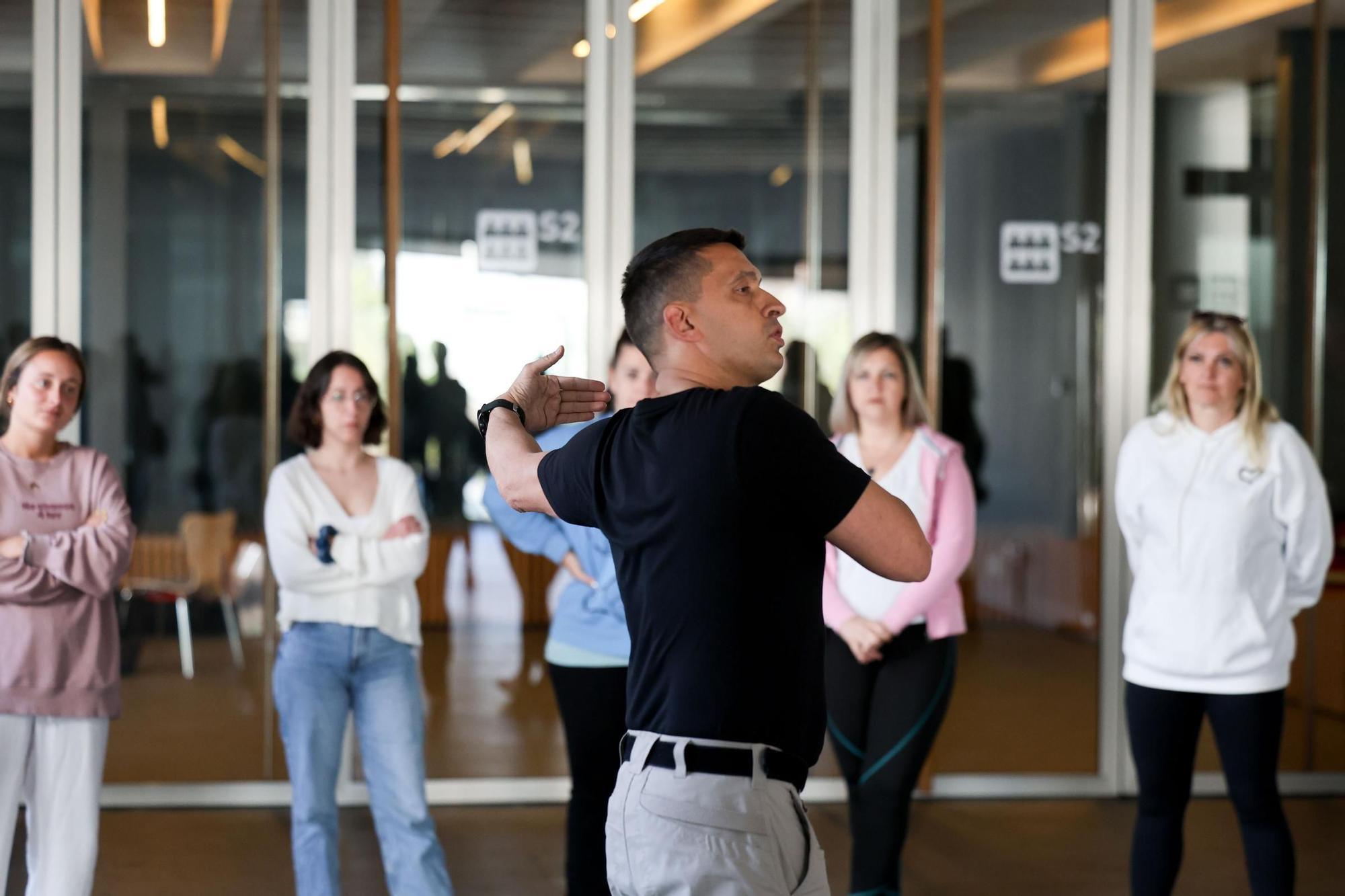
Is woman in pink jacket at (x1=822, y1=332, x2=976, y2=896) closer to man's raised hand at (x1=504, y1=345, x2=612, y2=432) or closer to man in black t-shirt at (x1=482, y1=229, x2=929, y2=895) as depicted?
man's raised hand at (x1=504, y1=345, x2=612, y2=432)

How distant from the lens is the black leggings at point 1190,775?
12.4 ft

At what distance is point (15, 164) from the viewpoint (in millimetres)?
5453

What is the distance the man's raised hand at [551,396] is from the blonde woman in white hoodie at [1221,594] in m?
2.12

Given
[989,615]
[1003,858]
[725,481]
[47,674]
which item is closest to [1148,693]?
[1003,858]

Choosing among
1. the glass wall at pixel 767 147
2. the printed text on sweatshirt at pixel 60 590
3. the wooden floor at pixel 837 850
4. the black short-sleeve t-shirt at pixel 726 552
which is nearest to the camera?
the black short-sleeve t-shirt at pixel 726 552

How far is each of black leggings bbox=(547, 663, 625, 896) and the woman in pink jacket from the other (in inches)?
22.8

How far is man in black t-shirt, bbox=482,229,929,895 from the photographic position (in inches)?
77.5

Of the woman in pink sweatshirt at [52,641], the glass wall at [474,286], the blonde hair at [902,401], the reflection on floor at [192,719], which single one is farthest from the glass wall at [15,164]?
the blonde hair at [902,401]

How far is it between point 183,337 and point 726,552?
13.3 feet

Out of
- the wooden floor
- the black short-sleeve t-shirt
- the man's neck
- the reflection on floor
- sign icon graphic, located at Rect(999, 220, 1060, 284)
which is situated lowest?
the wooden floor

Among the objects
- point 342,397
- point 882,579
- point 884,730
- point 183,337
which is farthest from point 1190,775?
point 183,337

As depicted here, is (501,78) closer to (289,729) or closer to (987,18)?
(987,18)

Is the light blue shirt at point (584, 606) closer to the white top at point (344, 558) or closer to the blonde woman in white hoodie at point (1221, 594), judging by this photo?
the white top at point (344, 558)

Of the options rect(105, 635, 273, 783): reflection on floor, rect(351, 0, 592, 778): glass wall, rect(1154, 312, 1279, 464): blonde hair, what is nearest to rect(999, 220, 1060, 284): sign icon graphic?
rect(351, 0, 592, 778): glass wall
